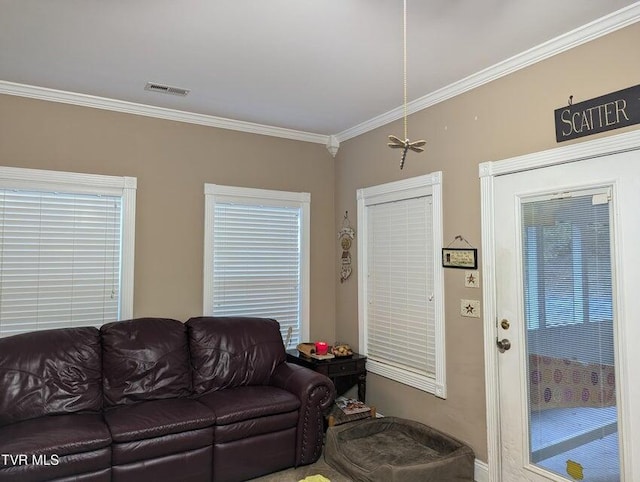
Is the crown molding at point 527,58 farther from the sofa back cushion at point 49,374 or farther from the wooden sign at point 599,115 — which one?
the sofa back cushion at point 49,374

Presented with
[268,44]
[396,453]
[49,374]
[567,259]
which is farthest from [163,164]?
[567,259]

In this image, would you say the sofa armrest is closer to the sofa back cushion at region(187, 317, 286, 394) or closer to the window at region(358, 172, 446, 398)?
the sofa back cushion at region(187, 317, 286, 394)

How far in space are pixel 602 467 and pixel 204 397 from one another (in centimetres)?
261

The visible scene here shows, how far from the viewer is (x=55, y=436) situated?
257 centimetres

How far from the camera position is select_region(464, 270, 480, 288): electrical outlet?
319 cm

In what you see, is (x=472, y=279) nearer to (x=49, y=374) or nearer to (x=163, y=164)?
(x=163, y=164)

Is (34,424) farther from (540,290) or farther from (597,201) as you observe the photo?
(597,201)

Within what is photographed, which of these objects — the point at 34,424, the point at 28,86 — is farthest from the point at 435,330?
the point at 28,86

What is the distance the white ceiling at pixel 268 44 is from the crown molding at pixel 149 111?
72mm

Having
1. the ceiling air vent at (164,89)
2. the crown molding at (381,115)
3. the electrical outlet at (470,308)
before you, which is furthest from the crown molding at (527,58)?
the ceiling air vent at (164,89)

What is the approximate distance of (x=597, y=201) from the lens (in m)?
2.54

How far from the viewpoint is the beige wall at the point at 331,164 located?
2.85m

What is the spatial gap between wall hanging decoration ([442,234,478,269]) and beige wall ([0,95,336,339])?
5.36 ft

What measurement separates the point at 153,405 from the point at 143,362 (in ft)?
1.22
